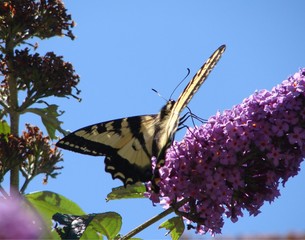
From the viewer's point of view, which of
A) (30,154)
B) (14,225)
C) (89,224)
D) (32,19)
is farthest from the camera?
(32,19)

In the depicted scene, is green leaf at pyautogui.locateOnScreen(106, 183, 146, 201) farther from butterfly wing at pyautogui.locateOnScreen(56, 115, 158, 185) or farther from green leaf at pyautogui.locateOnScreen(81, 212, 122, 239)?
green leaf at pyautogui.locateOnScreen(81, 212, 122, 239)

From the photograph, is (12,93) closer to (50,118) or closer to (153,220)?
(50,118)

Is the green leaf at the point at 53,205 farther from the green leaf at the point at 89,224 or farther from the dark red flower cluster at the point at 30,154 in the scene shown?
the dark red flower cluster at the point at 30,154

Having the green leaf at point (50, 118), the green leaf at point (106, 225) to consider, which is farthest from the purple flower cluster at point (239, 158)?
the green leaf at point (50, 118)

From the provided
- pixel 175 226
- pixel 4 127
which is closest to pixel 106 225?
pixel 175 226

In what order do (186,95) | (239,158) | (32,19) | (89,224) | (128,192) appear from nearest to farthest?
(89,224)
(239,158)
(128,192)
(186,95)
(32,19)

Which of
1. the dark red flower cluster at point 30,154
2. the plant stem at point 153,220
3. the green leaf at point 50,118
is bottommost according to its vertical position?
the plant stem at point 153,220
